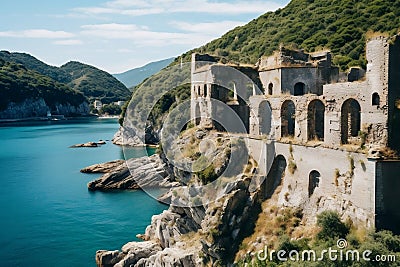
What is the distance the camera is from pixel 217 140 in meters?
20.1

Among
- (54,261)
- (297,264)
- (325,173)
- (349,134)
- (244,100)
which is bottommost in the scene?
(54,261)

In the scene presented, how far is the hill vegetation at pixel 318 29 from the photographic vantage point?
40.2 m

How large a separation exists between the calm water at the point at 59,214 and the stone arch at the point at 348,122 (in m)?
15.8

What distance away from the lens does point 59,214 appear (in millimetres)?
32844

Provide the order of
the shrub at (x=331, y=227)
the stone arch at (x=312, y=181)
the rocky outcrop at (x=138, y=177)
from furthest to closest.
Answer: the rocky outcrop at (x=138, y=177)
the stone arch at (x=312, y=181)
the shrub at (x=331, y=227)

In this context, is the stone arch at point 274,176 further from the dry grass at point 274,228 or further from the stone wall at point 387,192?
the stone wall at point 387,192

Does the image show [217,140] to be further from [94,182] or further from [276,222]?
[94,182]

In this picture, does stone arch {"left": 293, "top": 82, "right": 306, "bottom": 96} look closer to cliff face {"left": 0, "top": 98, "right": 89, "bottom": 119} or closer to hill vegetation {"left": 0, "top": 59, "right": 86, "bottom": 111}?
hill vegetation {"left": 0, "top": 59, "right": 86, "bottom": 111}

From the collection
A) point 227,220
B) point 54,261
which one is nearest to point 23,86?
point 54,261

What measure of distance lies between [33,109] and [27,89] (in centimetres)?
624

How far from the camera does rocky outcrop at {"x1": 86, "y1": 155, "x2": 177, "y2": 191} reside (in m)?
40.6

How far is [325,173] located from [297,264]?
334 cm

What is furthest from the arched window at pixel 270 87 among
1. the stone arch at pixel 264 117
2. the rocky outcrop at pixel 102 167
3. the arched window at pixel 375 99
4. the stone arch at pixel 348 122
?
the rocky outcrop at pixel 102 167

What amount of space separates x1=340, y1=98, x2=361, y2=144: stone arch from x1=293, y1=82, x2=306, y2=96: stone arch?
4.89 meters
